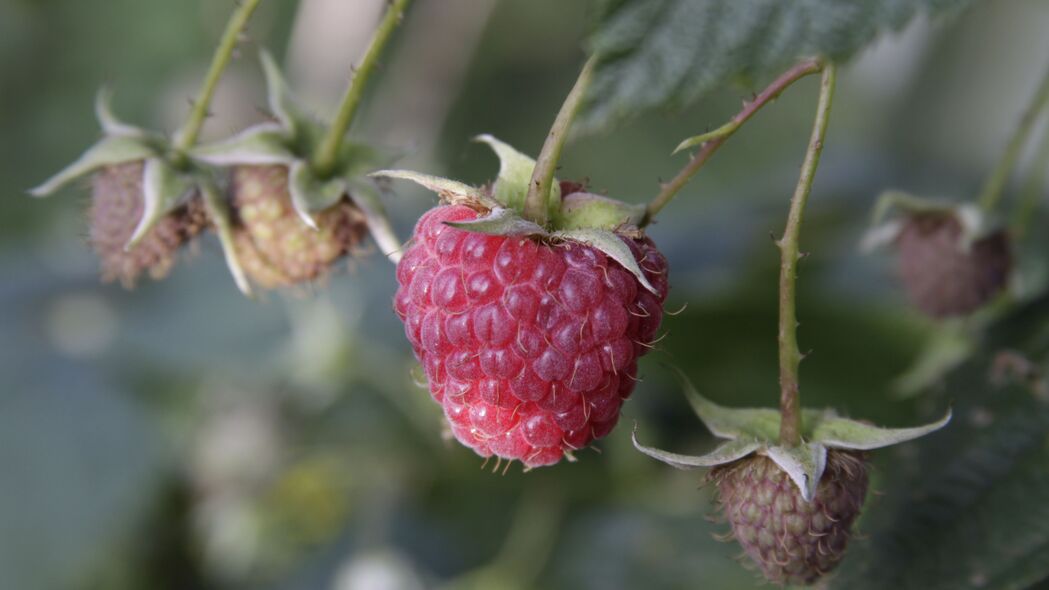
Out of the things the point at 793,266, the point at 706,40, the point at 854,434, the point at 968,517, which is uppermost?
the point at 706,40

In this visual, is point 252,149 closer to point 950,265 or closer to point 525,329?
point 525,329

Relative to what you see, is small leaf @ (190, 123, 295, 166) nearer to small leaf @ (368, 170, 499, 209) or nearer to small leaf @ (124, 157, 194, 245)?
small leaf @ (124, 157, 194, 245)

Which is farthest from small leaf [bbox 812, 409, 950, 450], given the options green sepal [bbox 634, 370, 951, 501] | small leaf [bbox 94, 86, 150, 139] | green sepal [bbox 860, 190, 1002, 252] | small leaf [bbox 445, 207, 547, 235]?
small leaf [bbox 94, 86, 150, 139]

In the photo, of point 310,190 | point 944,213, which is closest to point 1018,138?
point 944,213

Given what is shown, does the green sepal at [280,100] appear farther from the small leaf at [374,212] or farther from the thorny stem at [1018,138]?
the thorny stem at [1018,138]

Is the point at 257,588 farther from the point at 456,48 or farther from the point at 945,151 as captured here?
the point at 945,151
